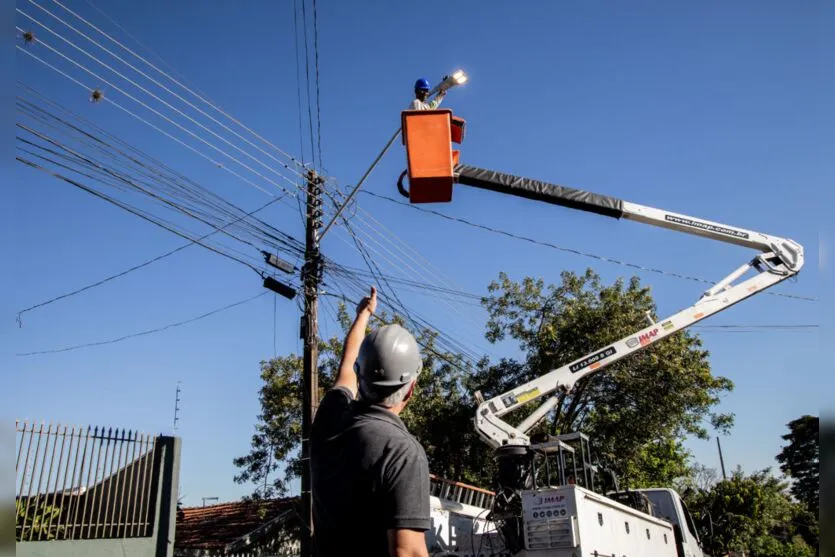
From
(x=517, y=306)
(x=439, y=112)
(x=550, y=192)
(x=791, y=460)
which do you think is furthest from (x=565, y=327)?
(x=791, y=460)

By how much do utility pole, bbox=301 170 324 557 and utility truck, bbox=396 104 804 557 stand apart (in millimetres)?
2443

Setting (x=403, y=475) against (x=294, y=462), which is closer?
(x=403, y=475)

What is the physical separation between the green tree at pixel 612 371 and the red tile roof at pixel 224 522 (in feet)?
26.9

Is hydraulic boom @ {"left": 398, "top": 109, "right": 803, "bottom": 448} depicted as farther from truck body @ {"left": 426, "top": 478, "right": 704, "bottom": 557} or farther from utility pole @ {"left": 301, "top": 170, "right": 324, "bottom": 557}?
utility pole @ {"left": 301, "top": 170, "right": 324, "bottom": 557}

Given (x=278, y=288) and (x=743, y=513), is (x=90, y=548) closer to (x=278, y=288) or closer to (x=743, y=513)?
(x=278, y=288)

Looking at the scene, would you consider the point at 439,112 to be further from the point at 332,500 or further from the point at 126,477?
the point at 126,477

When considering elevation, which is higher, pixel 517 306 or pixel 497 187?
pixel 517 306

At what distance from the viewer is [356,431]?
1.85 m

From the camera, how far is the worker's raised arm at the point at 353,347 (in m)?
2.46

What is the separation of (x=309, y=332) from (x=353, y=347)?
9.50 meters

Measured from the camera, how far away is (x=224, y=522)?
2069 centimetres

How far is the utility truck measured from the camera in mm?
5266

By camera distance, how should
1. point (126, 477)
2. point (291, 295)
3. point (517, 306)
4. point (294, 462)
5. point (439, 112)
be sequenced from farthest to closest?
point (517, 306) → point (294, 462) → point (291, 295) → point (126, 477) → point (439, 112)

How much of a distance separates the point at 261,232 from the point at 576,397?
42.0ft
